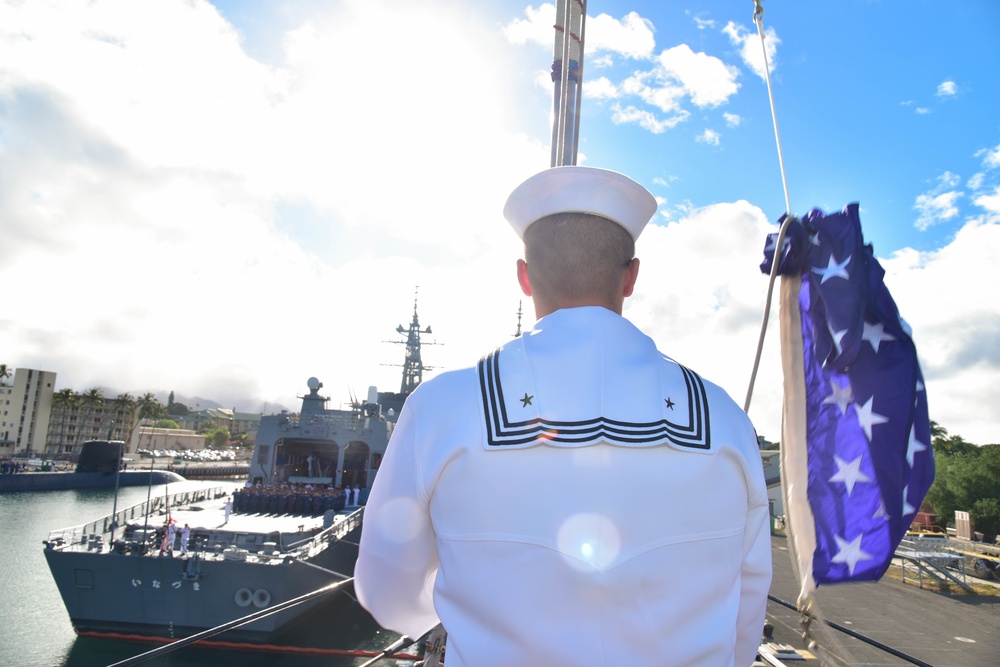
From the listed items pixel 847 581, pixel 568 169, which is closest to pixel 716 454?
pixel 568 169

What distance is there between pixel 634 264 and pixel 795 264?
1.58 meters

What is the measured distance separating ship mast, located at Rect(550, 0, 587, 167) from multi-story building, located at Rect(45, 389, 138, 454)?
87816 mm

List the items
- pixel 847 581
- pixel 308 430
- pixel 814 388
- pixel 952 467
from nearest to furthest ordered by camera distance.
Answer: pixel 847 581
pixel 814 388
pixel 308 430
pixel 952 467

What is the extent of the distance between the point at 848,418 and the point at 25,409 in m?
96.3

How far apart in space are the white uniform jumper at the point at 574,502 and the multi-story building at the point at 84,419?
88.9 meters

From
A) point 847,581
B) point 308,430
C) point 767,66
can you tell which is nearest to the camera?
point 847,581

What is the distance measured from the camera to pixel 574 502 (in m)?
1.03

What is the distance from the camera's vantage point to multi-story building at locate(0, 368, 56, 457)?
75.2 m

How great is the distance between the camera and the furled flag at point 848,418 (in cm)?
238

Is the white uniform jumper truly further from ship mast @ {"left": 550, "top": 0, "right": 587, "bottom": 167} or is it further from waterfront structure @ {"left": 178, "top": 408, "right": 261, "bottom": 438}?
waterfront structure @ {"left": 178, "top": 408, "right": 261, "bottom": 438}

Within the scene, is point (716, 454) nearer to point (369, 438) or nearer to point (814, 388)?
point (814, 388)

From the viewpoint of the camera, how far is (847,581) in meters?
2.36

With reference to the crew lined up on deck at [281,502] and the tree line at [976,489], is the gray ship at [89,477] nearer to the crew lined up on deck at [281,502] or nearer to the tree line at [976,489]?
the crew lined up on deck at [281,502]

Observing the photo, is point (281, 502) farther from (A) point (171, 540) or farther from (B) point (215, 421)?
(B) point (215, 421)
